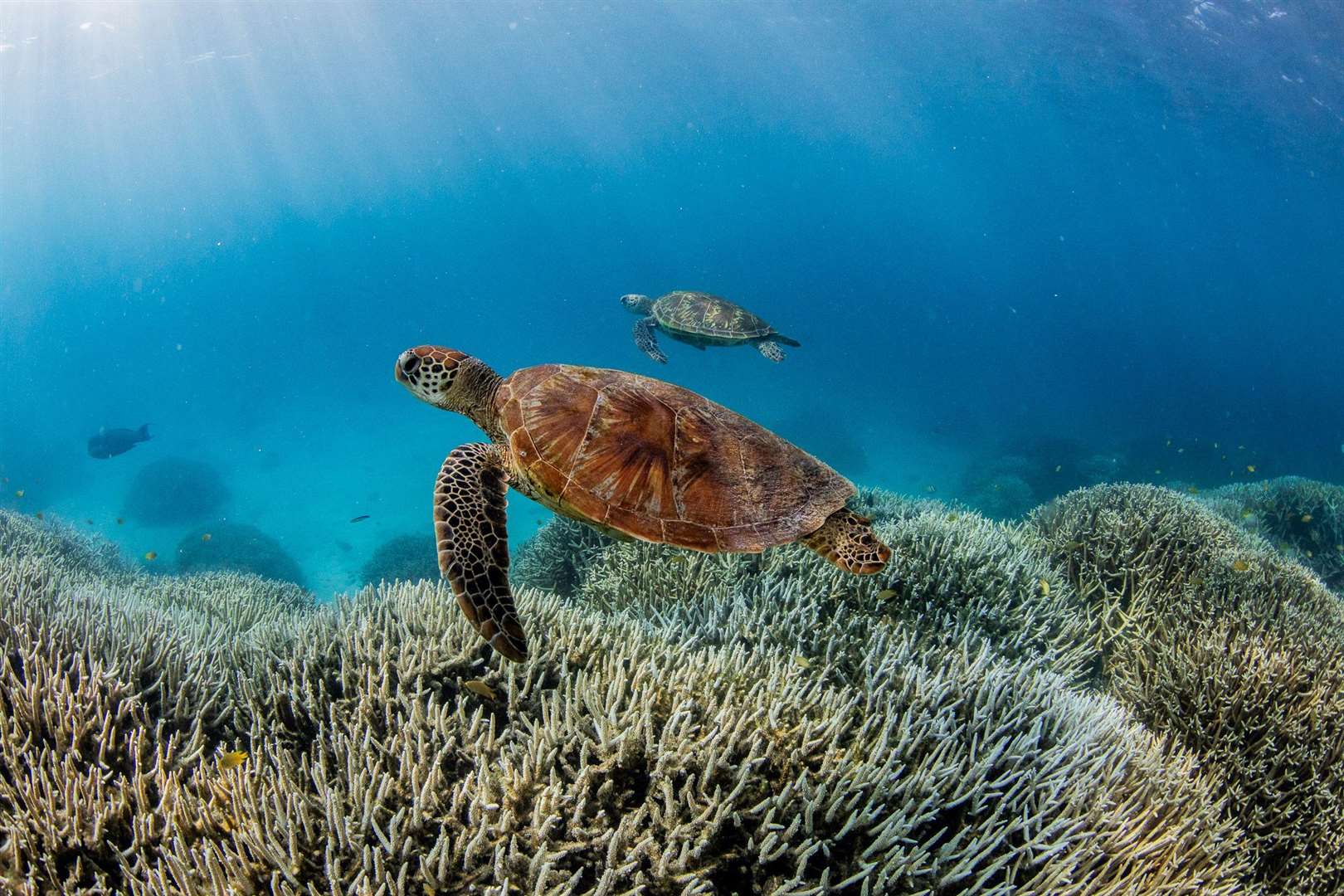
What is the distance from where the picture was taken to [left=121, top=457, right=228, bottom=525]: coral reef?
2272 centimetres

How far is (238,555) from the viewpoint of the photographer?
16.0 m

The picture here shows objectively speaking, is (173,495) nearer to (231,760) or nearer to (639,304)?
(639,304)

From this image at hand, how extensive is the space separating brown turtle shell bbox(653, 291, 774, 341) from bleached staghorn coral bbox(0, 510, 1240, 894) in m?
8.19

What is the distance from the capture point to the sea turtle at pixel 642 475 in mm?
3215

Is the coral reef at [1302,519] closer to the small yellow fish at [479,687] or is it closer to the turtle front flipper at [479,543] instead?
the turtle front flipper at [479,543]

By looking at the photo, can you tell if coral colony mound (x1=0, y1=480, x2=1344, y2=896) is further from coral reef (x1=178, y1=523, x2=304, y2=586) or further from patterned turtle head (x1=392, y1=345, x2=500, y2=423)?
coral reef (x1=178, y1=523, x2=304, y2=586)

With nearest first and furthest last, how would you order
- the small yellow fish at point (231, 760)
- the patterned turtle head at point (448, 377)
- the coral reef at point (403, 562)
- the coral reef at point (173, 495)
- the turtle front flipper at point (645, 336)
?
1. the small yellow fish at point (231, 760)
2. the patterned turtle head at point (448, 377)
3. the turtle front flipper at point (645, 336)
4. the coral reef at point (403, 562)
5. the coral reef at point (173, 495)

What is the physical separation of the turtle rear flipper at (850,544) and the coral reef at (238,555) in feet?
52.8

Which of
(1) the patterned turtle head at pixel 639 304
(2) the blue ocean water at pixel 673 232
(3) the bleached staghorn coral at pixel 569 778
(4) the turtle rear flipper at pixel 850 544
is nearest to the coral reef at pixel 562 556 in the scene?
(4) the turtle rear flipper at pixel 850 544

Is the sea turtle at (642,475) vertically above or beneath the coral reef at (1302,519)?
above

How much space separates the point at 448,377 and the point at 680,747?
2.92 m

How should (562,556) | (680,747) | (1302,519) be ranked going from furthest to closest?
(1302,519) → (562,556) → (680,747)

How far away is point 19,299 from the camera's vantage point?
9606 centimetres

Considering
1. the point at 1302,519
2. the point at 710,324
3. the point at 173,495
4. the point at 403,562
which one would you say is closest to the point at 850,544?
the point at 710,324
